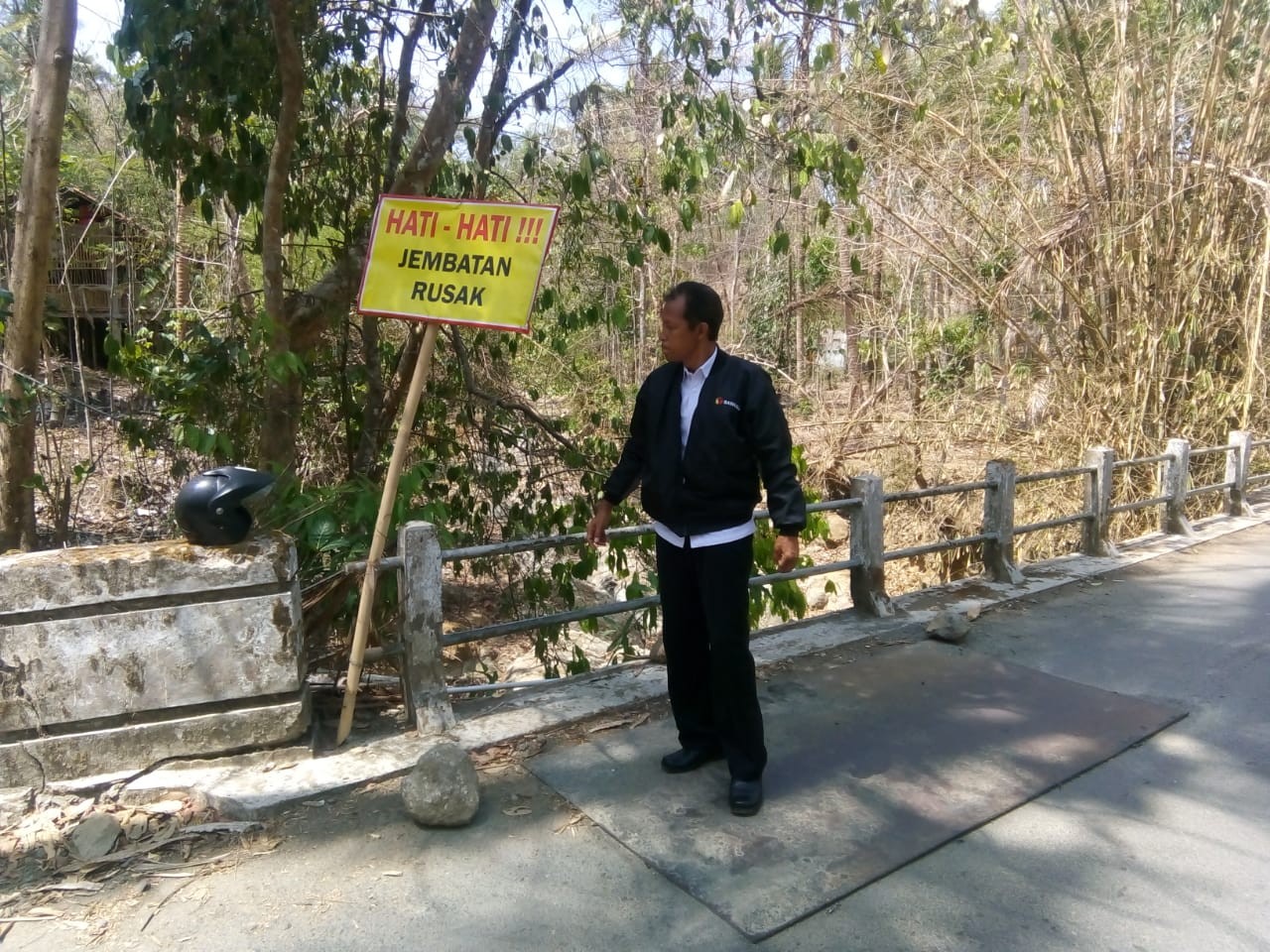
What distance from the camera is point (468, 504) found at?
6617mm

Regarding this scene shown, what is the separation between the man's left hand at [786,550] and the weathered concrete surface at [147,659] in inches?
77.3

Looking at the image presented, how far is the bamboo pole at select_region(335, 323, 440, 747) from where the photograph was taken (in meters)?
3.91

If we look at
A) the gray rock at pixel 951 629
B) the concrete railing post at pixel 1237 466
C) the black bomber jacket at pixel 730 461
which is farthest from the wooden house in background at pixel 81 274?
the concrete railing post at pixel 1237 466

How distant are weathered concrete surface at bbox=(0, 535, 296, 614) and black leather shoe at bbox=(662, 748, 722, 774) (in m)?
1.73

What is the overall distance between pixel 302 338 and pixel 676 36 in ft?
9.05

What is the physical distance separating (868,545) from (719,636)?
109 inches

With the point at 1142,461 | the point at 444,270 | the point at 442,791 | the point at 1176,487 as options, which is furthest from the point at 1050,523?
the point at 442,791

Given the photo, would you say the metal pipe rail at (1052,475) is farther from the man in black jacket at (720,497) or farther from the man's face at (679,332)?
the man's face at (679,332)

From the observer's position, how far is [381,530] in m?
3.98

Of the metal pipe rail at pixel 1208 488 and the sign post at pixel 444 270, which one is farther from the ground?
the sign post at pixel 444 270

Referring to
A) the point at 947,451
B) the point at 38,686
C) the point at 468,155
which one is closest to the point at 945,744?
the point at 38,686

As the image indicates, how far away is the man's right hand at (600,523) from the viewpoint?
4.16 m

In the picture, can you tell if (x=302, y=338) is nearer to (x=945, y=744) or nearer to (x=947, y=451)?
(x=945, y=744)

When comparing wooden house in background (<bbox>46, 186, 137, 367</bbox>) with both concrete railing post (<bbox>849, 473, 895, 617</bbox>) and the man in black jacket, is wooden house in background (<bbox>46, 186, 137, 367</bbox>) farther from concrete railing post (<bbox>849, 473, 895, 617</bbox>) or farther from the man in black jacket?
concrete railing post (<bbox>849, 473, 895, 617</bbox>)
